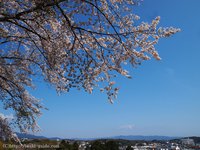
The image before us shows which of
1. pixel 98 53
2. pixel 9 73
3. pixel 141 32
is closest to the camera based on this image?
pixel 141 32

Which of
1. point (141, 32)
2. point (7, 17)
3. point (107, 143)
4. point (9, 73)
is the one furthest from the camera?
point (107, 143)

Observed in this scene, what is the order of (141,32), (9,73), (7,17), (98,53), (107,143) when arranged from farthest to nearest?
1. (107,143)
2. (9,73)
3. (98,53)
4. (141,32)
5. (7,17)

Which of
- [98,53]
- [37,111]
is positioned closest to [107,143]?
[37,111]

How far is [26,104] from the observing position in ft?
37.3

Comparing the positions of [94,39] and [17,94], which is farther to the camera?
[17,94]

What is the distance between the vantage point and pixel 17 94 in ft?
37.1

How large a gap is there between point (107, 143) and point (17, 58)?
177 feet

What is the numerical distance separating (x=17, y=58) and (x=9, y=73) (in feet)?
2.17

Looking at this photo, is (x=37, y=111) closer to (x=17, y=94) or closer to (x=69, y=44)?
(x=17, y=94)

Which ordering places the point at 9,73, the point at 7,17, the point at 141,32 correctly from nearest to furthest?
the point at 7,17 → the point at 141,32 → the point at 9,73

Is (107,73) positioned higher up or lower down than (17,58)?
lower down

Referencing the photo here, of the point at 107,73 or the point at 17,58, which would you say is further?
the point at 17,58

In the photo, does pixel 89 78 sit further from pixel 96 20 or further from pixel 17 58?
pixel 17 58

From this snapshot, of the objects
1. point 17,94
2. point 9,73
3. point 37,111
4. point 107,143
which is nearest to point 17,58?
point 9,73
